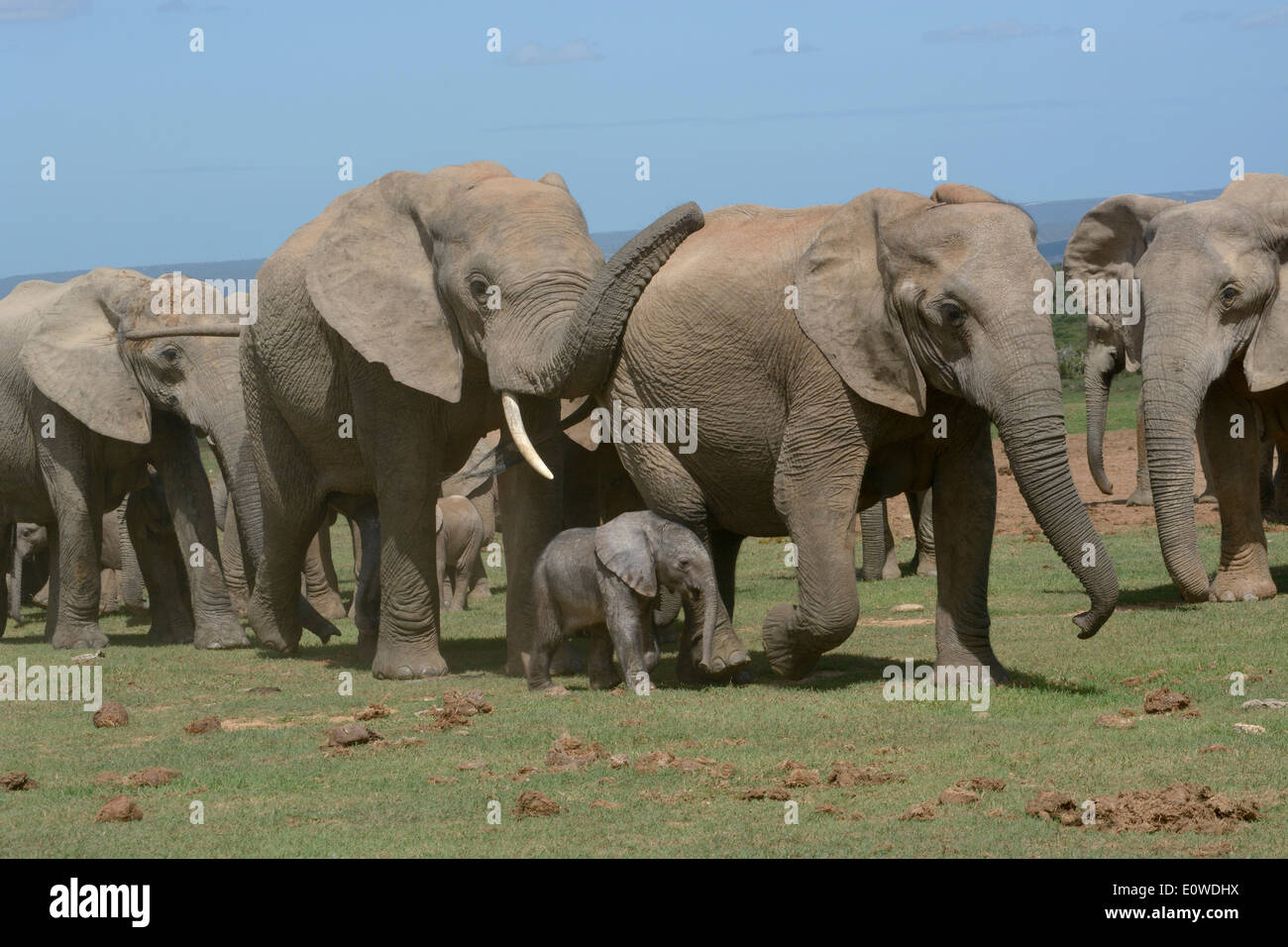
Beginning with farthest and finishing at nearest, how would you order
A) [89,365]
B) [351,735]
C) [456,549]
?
1. [456,549]
2. [89,365]
3. [351,735]

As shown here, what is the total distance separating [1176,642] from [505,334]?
179 inches

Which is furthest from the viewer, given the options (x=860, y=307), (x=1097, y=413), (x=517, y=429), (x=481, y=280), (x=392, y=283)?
(x=1097, y=413)

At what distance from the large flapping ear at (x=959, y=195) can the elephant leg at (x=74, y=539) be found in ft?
26.1

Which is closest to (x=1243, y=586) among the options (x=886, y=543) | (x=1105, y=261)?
(x=1105, y=261)

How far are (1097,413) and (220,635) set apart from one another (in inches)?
300

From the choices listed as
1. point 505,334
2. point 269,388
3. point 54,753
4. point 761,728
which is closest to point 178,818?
point 54,753

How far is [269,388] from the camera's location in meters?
13.7

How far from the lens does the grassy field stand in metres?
7.59

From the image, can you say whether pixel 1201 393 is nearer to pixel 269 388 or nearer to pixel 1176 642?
pixel 1176 642

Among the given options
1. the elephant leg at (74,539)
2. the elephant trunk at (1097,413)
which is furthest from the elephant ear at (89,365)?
Result: the elephant trunk at (1097,413)

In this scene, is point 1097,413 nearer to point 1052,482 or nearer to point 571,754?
point 1052,482

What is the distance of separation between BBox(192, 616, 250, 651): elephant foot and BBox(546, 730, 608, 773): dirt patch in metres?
6.79

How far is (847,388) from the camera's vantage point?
1047cm

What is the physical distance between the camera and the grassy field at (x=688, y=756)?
7.59m
